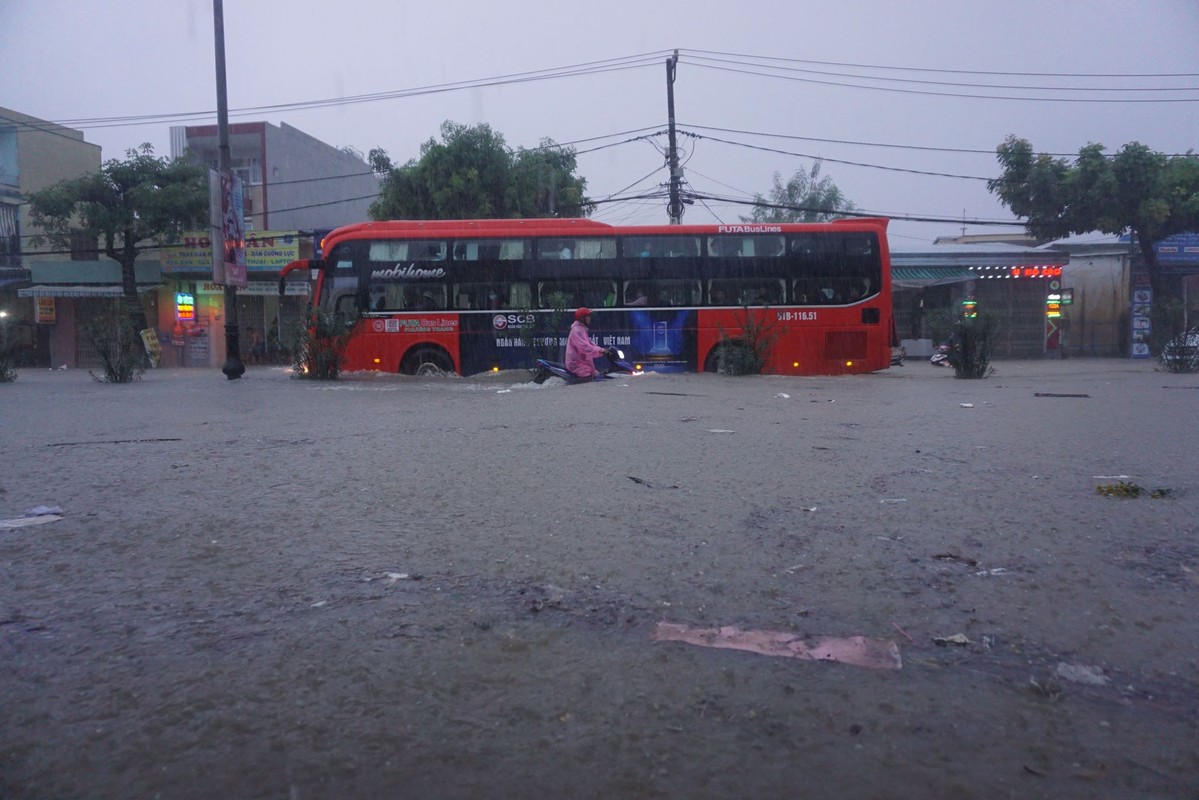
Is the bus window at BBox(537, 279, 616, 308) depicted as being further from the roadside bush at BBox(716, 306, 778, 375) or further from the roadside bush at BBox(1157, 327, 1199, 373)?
the roadside bush at BBox(1157, 327, 1199, 373)

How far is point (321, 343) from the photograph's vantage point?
15.1 meters

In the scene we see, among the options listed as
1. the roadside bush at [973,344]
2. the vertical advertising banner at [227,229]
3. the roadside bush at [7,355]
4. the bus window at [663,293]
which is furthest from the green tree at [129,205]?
the roadside bush at [973,344]

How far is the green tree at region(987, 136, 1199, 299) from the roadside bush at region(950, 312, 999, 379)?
14.9m

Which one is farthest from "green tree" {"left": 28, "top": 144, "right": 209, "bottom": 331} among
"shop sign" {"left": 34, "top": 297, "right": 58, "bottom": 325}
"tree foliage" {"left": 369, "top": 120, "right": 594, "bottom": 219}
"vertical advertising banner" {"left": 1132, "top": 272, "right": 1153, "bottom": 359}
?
"vertical advertising banner" {"left": 1132, "top": 272, "right": 1153, "bottom": 359}

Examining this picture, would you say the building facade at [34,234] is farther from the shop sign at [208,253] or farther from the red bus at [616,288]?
the red bus at [616,288]

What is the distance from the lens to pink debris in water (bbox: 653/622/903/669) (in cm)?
272

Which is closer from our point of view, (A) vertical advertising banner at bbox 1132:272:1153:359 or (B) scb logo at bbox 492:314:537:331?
(B) scb logo at bbox 492:314:537:331

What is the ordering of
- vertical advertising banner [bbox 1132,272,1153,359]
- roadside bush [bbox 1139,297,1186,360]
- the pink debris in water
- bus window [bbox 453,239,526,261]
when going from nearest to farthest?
the pink debris in water, bus window [bbox 453,239,526,261], roadside bush [bbox 1139,297,1186,360], vertical advertising banner [bbox 1132,272,1153,359]

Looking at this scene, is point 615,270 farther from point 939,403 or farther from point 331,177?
point 331,177

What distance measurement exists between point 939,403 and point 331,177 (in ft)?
98.9

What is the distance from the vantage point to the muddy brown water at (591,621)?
7.10 feet

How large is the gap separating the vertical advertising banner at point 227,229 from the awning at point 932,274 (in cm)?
2039

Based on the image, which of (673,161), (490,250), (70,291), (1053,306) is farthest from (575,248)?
(70,291)

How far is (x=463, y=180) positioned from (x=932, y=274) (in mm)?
15531
